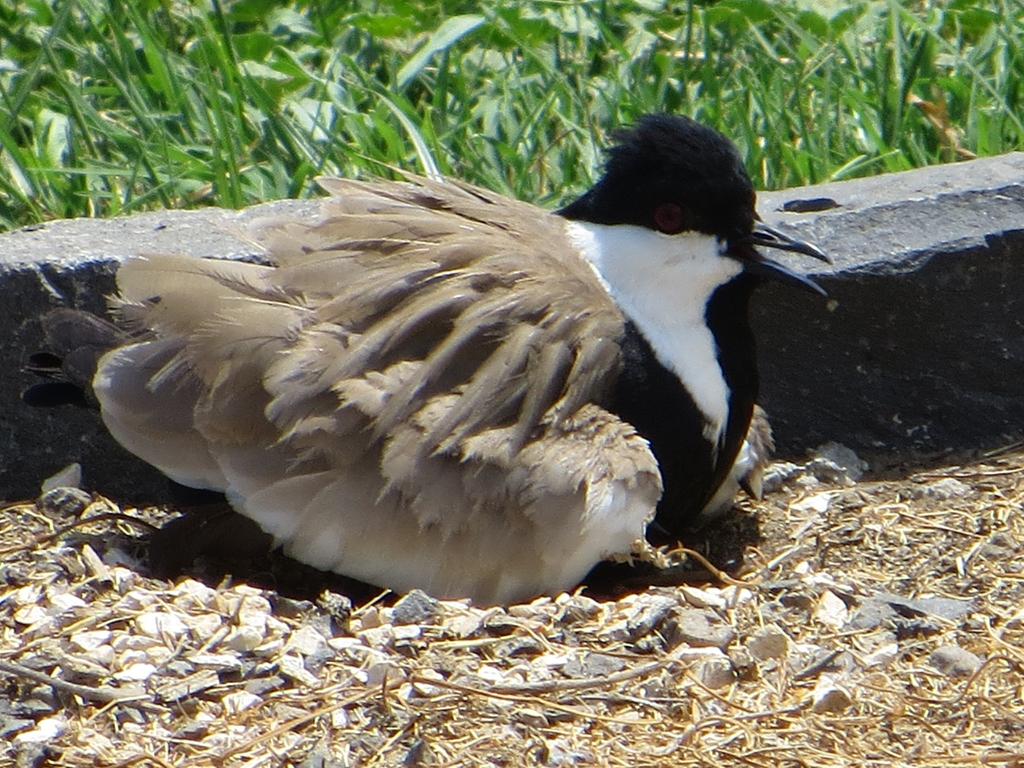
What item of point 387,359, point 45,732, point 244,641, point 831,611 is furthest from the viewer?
point 387,359

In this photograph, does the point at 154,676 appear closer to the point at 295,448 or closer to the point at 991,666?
the point at 295,448

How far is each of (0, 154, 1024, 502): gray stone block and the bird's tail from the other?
0.25 metres

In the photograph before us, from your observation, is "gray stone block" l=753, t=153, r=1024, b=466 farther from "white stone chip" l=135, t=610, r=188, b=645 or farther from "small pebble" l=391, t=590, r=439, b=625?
"white stone chip" l=135, t=610, r=188, b=645

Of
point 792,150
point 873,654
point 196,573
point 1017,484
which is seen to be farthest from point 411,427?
point 792,150

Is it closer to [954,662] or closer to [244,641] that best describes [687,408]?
[954,662]

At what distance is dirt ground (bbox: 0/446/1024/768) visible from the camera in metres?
3.13

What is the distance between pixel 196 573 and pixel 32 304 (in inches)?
30.2

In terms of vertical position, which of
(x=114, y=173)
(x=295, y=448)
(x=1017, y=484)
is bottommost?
(x=1017, y=484)

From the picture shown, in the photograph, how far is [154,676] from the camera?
332 cm

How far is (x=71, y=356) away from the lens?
397 centimetres

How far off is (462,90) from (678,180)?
1.81 meters

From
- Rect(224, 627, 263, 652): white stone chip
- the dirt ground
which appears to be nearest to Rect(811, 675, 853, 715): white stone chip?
the dirt ground

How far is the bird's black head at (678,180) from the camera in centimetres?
393

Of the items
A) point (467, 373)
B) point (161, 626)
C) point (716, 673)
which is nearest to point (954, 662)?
point (716, 673)
